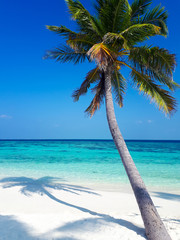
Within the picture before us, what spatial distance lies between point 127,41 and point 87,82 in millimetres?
1958

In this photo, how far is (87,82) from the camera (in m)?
6.80

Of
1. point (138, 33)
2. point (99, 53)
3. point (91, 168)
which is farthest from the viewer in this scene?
point (91, 168)

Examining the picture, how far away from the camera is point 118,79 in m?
7.04

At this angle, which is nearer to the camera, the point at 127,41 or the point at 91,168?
the point at 127,41

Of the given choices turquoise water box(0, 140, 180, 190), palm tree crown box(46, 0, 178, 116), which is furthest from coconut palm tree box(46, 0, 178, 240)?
turquoise water box(0, 140, 180, 190)

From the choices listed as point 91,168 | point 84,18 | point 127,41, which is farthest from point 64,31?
point 91,168

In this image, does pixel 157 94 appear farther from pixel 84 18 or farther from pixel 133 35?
pixel 84 18

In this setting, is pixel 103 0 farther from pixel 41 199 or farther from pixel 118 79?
pixel 41 199

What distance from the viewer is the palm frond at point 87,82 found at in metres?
6.47

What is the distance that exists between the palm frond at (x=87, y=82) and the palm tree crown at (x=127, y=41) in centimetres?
5

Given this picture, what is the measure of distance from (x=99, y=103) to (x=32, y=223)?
4.33 metres

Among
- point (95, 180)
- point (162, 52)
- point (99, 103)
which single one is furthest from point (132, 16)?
point (95, 180)

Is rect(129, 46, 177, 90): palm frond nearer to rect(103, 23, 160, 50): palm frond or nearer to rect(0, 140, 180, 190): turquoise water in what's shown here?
rect(103, 23, 160, 50): palm frond

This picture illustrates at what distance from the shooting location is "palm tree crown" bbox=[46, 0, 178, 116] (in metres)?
5.31
